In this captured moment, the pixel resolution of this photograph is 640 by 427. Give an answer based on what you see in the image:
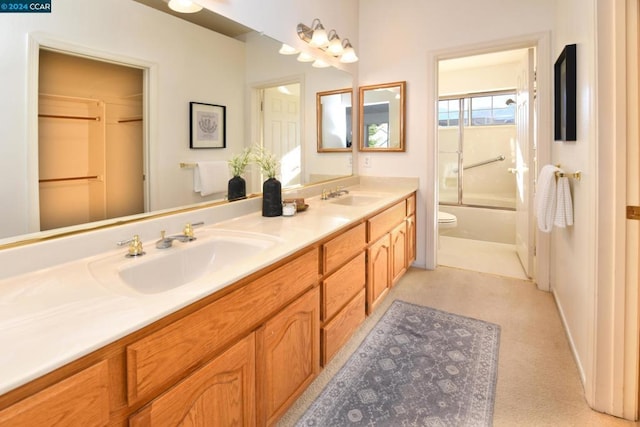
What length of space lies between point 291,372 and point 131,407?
66 centimetres

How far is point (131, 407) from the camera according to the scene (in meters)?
0.75

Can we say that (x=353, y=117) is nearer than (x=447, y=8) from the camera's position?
No

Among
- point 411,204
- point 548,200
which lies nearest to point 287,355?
point 548,200

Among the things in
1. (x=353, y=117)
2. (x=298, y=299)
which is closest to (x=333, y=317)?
(x=298, y=299)

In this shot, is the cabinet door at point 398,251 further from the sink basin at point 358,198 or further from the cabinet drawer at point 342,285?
the cabinet drawer at point 342,285

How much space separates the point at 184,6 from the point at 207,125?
497mm

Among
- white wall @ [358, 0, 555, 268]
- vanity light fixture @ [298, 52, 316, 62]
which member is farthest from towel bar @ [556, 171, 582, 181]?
vanity light fixture @ [298, 52, 316, 62]

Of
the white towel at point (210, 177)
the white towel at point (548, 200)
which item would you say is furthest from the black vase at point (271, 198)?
the white towel at point (548, 200)

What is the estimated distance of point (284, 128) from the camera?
2295mm

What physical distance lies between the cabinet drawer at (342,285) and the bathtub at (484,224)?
123 inches

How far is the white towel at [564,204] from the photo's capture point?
1.86 meters

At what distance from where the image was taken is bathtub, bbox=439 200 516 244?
4.39 metres

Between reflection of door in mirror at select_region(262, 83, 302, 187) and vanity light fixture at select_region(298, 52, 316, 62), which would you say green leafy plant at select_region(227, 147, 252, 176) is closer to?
A: reflection of door in mirror at select_region(262, 83, 302, 187)

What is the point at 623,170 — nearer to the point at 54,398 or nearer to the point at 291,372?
the point at 291,372
